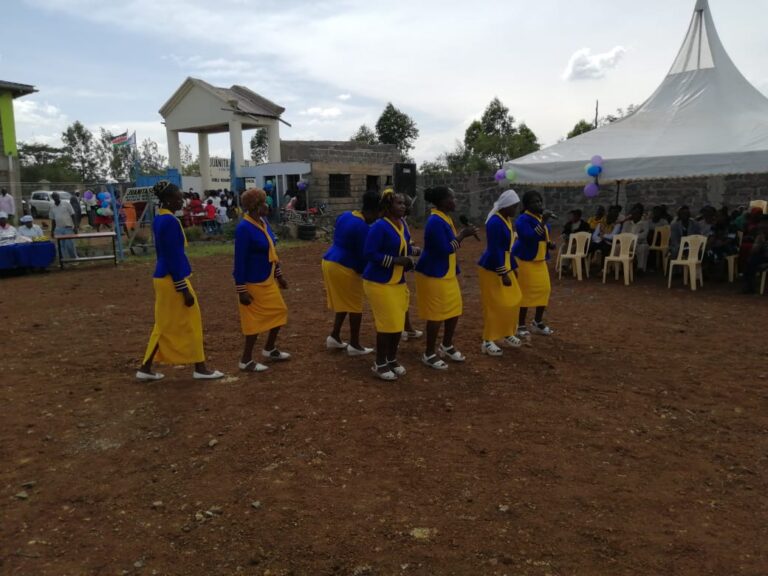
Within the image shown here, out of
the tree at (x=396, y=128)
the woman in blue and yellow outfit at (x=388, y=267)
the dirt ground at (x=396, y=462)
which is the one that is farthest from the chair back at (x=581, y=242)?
the tree at (x=396, y=128)

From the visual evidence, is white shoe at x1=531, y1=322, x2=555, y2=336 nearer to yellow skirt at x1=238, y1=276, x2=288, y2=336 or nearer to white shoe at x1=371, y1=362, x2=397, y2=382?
white shoe at x1=371, y1=362, x2=397, y2=382

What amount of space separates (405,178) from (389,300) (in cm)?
1716

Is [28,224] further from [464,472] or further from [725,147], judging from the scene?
[725,147]

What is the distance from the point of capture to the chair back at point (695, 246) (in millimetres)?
8609

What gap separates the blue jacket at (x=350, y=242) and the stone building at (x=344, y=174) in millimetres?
14699

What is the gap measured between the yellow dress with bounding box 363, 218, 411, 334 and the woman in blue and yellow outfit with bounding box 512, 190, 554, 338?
177 cm

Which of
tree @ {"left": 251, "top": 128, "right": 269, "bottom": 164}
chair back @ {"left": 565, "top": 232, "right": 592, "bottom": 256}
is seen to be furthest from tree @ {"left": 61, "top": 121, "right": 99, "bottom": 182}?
chair back @ {"left": 565, "top": 232, "right": 592, "bottom": 256}

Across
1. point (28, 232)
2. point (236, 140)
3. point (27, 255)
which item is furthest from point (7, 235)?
point (236, 140)

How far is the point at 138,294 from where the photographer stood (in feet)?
30.0

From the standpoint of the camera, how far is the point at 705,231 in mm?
9305

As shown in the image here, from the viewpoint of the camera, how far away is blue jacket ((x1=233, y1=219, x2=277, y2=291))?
15.4 ft

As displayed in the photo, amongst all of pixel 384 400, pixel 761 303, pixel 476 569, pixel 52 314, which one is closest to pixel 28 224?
pixel 52 314

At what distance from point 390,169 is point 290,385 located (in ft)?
62.0

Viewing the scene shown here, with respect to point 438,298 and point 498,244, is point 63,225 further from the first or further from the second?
point 498,244
